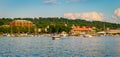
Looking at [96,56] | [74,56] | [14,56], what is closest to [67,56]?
[74,56]

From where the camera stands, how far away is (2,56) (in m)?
48.7

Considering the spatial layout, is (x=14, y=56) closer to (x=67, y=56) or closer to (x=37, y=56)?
(x=37, y=56)

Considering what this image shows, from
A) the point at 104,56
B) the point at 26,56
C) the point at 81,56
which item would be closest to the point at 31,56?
the point at 26,56

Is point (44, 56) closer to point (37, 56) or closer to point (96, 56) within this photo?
point (37, 56)

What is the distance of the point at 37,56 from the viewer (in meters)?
48.8

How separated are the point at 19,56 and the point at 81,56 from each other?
28.7ft

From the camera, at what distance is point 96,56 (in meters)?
47.8

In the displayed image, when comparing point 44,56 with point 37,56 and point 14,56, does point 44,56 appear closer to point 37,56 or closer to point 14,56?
point 37,56

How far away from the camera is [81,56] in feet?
159

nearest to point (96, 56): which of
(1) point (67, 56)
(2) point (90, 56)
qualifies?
(2) point (90, 56)

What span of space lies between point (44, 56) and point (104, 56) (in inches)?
330

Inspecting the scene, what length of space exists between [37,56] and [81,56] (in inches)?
243

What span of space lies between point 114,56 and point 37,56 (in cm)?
1071

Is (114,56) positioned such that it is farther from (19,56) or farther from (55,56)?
(19,56)
